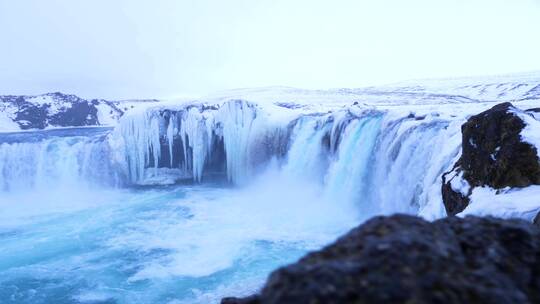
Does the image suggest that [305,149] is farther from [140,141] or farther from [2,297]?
[2,297]

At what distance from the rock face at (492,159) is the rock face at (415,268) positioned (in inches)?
163

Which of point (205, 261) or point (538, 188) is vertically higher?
point (538, 188)

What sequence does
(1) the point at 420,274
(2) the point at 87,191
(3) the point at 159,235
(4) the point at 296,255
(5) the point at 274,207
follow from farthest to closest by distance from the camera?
(2) the point at 87,191 < (5) the point at 274,207 < (3) the point at 159,235 < (4) the point at 296,255 < (1) the point at 420,274

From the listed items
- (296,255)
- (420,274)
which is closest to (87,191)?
(296,255)

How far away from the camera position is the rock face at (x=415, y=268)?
1.53m

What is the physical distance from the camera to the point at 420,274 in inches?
62.0

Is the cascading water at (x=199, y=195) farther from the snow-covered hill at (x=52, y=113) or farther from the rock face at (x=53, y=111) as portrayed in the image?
the rock face at (x=53, y=111)

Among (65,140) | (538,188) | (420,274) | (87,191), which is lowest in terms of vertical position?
(87,191)

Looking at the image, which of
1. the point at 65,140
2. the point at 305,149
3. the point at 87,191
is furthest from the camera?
the point at 65,140

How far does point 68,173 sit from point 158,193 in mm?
7526

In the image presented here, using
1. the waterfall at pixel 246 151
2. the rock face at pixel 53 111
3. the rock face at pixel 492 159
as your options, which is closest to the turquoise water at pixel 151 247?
the waterfall at pixel 246 151

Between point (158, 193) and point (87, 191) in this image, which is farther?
point (87, 191)

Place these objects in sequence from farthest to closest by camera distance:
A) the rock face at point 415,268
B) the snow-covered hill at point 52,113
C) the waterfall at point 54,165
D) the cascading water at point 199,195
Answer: the snow-covered hill at point 52,113 < the waterfall at point 54,165 < the cascading water at point 199,195 < the rock face at point 415,268

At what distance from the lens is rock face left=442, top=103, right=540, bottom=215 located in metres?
5.58
